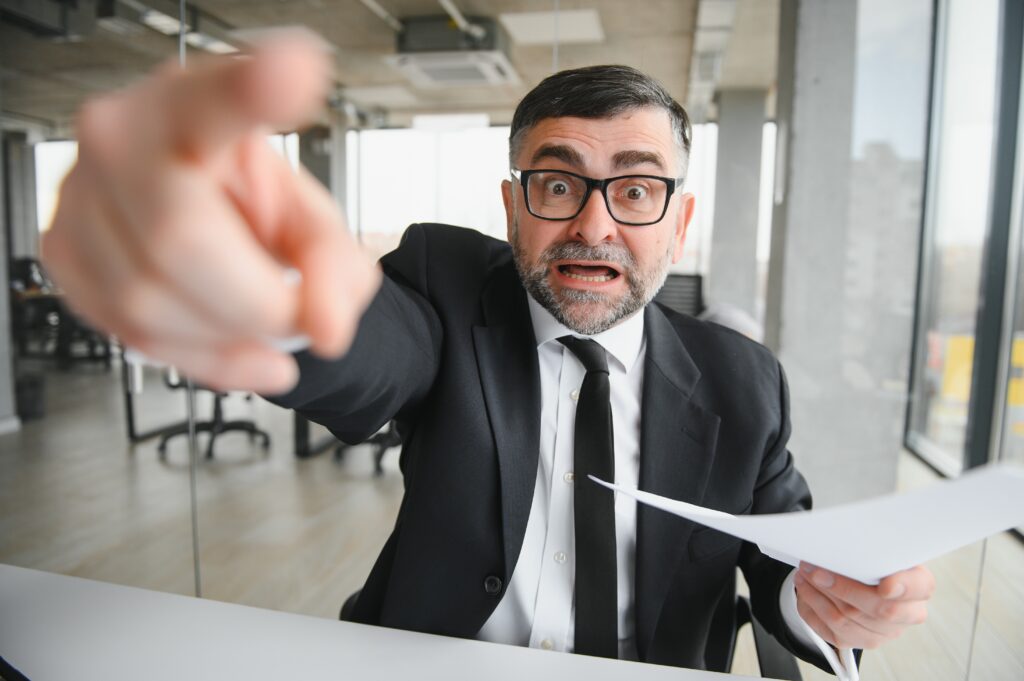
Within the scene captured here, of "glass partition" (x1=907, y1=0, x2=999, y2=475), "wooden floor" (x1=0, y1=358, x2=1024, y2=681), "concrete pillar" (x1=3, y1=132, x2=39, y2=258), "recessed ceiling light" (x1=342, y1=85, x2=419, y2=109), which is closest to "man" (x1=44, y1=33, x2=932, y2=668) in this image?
"wooden floor" (x1=0, y1=358, x2=1024, y2=681)

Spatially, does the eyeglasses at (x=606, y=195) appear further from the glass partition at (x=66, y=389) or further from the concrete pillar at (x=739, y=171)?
the glass partition at (x=66, y=389)

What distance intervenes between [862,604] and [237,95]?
0.90 meters

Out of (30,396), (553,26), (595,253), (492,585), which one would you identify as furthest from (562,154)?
(30,396)

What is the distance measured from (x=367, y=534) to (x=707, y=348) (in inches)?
79.9

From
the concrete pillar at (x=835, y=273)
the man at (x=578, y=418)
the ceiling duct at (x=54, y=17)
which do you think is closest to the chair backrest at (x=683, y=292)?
the concrete pillar at (x=835, y=273)

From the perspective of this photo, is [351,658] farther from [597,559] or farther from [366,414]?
[597,559]

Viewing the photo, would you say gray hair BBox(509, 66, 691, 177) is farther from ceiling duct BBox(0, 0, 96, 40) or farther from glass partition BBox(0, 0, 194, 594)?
ceiling duct BBox(0, 0, 96, 40)

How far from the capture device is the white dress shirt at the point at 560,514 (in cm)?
109

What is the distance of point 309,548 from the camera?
111 inches

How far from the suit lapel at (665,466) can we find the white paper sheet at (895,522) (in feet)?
1.42

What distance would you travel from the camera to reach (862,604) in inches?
29.9

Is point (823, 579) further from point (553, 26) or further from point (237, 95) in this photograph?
point (553, 26)

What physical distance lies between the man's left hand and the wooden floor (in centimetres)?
198

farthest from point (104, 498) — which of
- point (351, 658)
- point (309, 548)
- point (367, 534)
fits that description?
point (351, 658)
